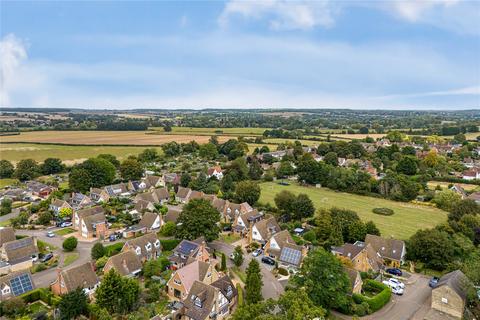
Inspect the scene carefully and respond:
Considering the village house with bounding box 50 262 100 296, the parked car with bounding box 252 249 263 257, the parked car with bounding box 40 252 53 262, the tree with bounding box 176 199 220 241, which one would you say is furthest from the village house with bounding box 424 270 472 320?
the parked car with bounding box 40 252 53 262

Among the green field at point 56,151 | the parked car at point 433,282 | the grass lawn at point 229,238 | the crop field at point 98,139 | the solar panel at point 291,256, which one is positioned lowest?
the grass lawn at point 229,238

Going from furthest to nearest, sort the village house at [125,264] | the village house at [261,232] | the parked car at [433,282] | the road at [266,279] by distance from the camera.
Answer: the village house at [261,232] → the parked car at [433,282] → the village house at [125,264] → the road at [266,279]

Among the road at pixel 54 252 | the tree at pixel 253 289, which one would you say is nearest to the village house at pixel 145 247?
the road at pixel 54 252

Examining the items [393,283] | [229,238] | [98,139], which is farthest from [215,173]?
[98,139]

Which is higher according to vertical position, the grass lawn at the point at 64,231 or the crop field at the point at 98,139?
the crop field at the point at 98,139

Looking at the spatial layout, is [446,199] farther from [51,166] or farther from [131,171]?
[51,166]

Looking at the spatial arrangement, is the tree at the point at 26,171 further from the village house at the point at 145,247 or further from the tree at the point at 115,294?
the tree at the point at 115,294

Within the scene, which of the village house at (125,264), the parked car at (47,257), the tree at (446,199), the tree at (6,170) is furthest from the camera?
the tree at (6,170)
